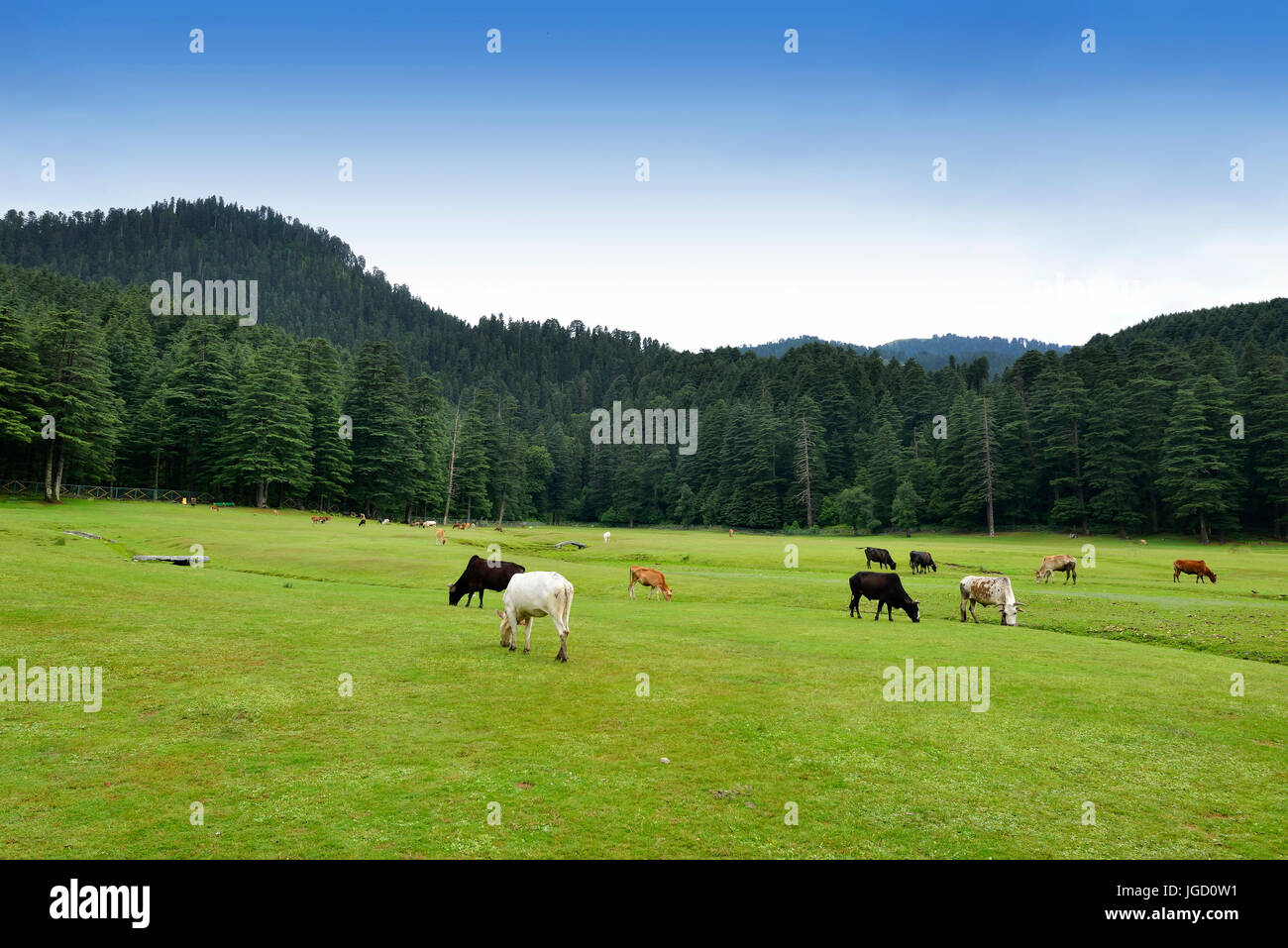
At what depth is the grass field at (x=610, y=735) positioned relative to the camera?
7.32m

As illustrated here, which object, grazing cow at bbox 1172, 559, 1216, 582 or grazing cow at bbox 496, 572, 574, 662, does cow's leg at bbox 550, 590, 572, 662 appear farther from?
grazing cow at bbox 1172, 559, 1216, 582

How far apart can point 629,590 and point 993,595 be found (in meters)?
→ 15.3

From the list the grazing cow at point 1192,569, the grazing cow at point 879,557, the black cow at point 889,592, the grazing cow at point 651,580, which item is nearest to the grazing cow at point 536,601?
the black cow at point 889,592

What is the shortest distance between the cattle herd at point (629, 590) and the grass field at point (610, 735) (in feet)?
3.08

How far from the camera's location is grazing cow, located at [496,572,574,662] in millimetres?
16125

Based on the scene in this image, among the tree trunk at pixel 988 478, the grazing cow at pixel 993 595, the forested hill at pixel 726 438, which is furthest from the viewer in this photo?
the tree trunk at pixel 988 478

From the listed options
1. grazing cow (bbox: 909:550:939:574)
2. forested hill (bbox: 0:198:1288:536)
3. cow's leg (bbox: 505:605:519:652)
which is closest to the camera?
cow's leg (bbox: 505:605:519:652)

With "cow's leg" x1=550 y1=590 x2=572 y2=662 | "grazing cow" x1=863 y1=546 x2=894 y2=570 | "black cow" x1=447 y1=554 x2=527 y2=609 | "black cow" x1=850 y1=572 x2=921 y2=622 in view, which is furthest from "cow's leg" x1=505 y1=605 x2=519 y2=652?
"grazing cow" x1=863 y1=546 x2=894 y2=570

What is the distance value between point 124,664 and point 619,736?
10.0m

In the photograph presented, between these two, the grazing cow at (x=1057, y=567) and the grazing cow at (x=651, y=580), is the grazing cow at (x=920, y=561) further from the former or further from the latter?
the grazing cow at (x=651, y=580)

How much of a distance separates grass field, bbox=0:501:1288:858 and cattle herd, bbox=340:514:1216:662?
94 cm

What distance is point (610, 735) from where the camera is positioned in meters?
10.5

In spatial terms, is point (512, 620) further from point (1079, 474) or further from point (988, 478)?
point (1079, 474)

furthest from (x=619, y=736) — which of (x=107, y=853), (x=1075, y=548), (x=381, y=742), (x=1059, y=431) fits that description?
(x=1059, y=431)
